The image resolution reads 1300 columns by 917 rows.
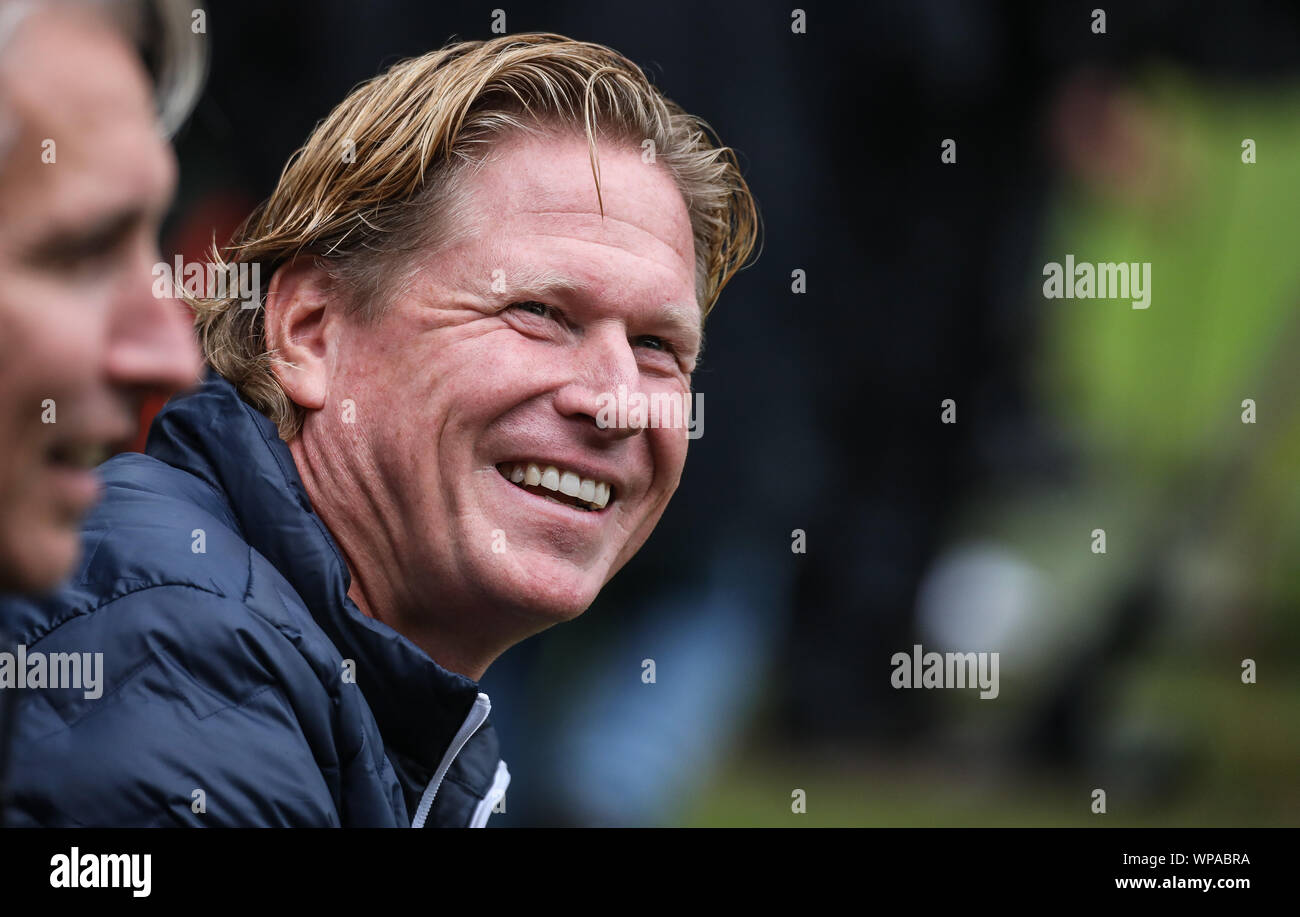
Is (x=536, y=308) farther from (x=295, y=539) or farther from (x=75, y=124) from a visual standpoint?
(x=75, y=124)

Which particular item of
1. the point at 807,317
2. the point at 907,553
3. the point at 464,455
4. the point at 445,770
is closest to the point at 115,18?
the point at 464,455

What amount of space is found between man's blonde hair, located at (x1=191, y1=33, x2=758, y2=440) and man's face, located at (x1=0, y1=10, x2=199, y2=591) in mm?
882

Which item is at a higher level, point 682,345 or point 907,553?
Result: point 682,345

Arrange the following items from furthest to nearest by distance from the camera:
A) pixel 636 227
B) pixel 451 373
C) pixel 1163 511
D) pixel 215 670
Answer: pixel 1163 511, pixel 636 227, pixel 451 373, pixel 215 670

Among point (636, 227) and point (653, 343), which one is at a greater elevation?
point (636, 227)

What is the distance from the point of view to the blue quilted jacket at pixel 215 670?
1246 millimetres

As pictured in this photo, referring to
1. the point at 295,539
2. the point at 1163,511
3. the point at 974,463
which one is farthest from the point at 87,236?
the point at 1163,511

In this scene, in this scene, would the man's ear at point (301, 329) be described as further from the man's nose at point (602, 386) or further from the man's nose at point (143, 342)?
the man's nose at point (143, 342)

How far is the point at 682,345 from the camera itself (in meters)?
1.98

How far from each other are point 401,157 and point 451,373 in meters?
0.27

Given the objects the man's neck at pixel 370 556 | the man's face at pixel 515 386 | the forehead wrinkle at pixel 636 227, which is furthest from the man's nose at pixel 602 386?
the man's neck at pixel 370 556

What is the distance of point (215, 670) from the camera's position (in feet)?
4.35

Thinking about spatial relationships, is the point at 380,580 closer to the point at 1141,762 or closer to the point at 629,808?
A: the point at 629,808

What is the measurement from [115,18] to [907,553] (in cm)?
485
